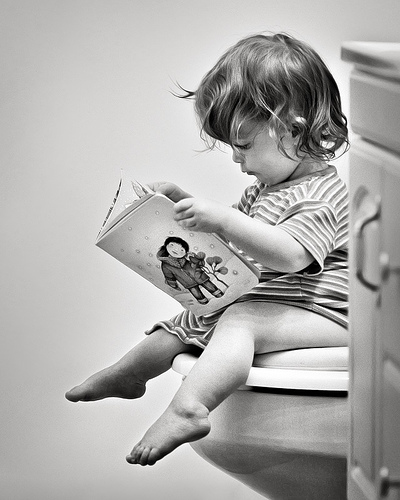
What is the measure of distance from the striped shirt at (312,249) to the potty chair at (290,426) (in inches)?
2.9

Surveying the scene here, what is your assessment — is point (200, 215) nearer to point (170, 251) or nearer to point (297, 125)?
point (170, 251)

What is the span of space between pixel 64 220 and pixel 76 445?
39cm

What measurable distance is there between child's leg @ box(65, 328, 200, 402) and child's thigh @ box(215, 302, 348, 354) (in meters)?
0.10

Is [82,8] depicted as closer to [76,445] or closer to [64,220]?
[64,220]

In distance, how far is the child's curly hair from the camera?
1.18 m

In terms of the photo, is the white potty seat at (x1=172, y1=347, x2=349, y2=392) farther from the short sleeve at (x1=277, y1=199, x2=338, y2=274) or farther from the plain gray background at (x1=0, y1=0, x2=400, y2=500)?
the plain gray background at (x1=0, y1=0, x2=400, y2=500)

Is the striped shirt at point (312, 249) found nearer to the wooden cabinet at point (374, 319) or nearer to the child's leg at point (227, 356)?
the child's leg at point (227, 356)

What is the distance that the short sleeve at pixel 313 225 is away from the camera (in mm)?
1101

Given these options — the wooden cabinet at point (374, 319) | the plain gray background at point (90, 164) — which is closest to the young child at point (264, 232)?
the wooden cabinet at point (374, 319)

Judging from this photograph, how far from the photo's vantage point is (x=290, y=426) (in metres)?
1.04

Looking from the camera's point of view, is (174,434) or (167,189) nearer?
(174,434)

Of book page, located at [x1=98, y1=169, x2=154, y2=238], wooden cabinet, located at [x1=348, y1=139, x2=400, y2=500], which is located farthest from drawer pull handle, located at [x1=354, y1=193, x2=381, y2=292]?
book page, located at [x1=98, y1=169, x2=154, y2=238]

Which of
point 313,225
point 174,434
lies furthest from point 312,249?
point 174,434

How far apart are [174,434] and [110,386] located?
221mm
